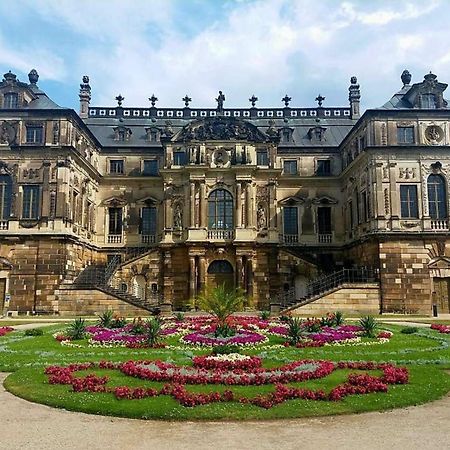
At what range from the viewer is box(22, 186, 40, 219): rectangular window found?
3891 centimetres

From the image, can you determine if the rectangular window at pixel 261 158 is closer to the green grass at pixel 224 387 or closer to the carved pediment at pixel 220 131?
the carved pediment at pixel 220 131

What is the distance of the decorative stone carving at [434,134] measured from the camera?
129 feet

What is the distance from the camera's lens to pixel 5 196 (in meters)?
39.4

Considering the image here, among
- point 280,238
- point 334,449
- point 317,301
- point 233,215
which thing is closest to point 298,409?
point 334,449

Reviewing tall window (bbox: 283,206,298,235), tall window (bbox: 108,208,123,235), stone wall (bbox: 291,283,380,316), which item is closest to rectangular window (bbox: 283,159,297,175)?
tall window (bbox: 283,206,298,235)

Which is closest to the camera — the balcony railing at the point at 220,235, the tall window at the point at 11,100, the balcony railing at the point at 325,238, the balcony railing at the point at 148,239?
the tall window at the point at 11,100

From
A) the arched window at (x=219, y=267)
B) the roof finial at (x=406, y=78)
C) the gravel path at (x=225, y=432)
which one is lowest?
the gravel path at (x=225, y=432)

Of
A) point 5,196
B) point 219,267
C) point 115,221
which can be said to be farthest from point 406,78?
point 5,196

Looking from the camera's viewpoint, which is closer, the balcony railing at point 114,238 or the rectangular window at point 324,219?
the balcony railing at point 114,238

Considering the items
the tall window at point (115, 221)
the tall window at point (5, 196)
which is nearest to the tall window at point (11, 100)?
the tall window at point (5, 196)

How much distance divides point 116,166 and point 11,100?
12.4 meters

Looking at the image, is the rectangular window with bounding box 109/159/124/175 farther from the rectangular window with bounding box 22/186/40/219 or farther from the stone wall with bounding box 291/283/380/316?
the stone wall with bounding box 291/283/380/316

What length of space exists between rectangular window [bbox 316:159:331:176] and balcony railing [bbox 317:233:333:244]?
6.61m

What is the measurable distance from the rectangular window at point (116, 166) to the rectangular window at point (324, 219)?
21.2 metres
